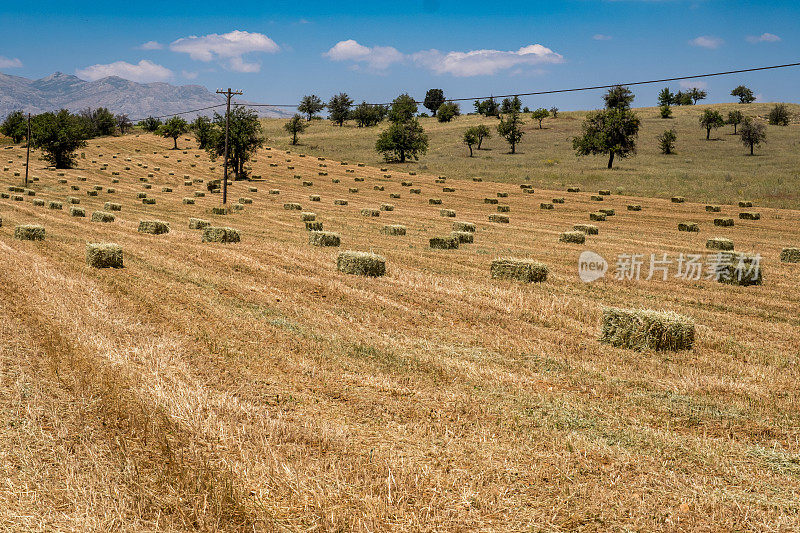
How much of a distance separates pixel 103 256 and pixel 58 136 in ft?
202

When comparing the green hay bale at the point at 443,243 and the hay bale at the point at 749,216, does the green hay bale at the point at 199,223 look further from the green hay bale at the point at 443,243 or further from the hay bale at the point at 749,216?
the hay bale at the point at 749,216

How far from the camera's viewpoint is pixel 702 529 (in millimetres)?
4922

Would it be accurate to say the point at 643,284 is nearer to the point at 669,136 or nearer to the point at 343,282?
the point at 343,282

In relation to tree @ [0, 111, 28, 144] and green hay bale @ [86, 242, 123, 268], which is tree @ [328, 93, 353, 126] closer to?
tree @ [0, 111, 28, 144]

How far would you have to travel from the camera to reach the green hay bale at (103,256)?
15.6 meters

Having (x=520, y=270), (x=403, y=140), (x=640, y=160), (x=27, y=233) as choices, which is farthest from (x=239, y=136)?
(x=640, y=160)

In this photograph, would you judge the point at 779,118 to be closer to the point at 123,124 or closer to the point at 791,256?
the point at 791,256

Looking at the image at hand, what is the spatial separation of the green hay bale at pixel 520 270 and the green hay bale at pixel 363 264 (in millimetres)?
3544

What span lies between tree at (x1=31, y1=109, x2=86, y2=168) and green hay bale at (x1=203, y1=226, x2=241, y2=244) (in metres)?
56.1

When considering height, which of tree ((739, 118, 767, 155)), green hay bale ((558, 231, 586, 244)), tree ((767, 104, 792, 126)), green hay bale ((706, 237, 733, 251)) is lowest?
green hay bale ((558, 231, 586, 244))

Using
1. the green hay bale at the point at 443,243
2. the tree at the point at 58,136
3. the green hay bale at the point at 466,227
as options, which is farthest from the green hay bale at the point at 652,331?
the tree at the point at 58,136

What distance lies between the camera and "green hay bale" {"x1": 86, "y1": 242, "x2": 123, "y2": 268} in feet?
51.1

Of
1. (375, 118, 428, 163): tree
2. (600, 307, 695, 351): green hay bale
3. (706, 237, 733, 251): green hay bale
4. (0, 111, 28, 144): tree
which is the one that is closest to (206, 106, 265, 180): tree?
(375, 118, 428, 163): tree

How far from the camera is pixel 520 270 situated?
53.8 ft
